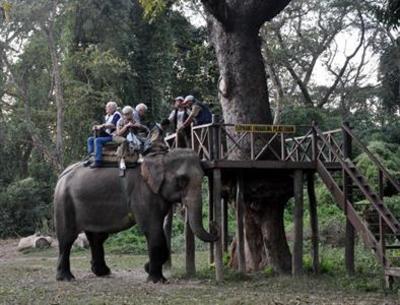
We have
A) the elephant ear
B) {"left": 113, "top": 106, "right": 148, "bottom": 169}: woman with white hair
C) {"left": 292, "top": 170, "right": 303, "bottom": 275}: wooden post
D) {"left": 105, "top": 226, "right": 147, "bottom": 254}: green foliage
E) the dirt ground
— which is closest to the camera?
the dirt ground

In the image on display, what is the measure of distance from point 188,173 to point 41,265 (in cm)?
755

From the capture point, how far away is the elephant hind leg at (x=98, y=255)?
1612 cm

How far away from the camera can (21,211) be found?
107ft

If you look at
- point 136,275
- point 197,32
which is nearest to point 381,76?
point 197,32

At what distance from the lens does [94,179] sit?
50.0 ft

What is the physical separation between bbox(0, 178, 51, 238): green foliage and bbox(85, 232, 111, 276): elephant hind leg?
16.2 m

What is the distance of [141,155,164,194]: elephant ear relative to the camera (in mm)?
14266

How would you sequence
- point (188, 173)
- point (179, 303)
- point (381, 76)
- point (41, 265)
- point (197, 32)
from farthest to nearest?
point (197, 32) < point (381, 76) < point (41, 265) < point (188, 173) < point (179, 303)

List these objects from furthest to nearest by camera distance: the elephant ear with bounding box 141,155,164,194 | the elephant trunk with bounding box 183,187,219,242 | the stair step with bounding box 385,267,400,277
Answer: the elephant ear with bounding box 141,155,164,194
the elephant trunk with bounding box 183,187,219,242
the stair step with bounding box 385,267,400,277

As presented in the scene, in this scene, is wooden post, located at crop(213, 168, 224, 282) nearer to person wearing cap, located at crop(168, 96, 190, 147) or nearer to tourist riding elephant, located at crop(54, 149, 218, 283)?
tourist riding elephant, located at crop(54, 149, 218, 283)

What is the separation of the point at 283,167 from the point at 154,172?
2475 millimetres

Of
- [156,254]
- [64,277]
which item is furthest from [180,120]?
[64,277]

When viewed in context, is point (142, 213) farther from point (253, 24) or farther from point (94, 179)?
point (253, 24)

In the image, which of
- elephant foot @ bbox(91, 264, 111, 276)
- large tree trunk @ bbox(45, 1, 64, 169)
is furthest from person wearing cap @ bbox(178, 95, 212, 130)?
large tree trunk @ bbox(45, 1, 64, 169)
